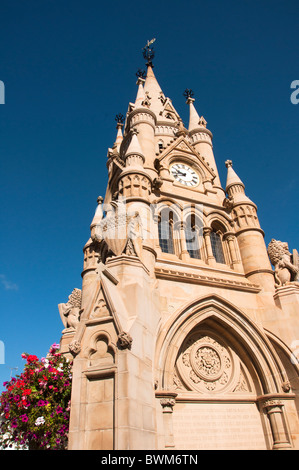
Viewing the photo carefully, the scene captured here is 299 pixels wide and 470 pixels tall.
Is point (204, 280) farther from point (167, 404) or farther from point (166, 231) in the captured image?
point (167, 404)

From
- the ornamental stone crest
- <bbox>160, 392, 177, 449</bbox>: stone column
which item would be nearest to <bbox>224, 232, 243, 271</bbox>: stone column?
the ornamental stone crest

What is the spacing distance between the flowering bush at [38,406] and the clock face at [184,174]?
38.7ft

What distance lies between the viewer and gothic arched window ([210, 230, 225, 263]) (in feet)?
54.6

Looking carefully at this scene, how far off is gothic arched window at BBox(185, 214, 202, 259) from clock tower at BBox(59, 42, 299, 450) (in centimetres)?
6

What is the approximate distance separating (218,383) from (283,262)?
584 centimetres

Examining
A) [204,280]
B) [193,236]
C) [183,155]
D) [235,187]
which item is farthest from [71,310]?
[235,187]

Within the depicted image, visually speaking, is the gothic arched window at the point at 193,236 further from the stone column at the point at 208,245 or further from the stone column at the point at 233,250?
the stone column at the point at 233,250

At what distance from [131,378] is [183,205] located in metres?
10.5

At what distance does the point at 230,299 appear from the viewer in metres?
13.5

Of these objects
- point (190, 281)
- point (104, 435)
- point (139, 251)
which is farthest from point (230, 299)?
point (104, 435)

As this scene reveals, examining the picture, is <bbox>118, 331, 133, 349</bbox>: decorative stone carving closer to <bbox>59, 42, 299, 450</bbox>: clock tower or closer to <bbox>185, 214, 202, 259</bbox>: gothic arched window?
<bbox>59, 42, 299, 450</bbox>: clock tower

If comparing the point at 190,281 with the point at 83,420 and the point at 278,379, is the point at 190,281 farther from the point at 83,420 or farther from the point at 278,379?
the point at 83,420

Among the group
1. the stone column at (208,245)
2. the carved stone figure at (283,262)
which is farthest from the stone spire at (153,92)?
the carved stone figure at (283,262)

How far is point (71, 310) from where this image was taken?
1833 cm
